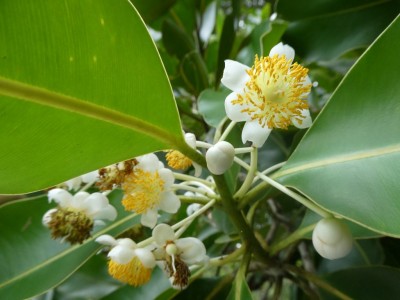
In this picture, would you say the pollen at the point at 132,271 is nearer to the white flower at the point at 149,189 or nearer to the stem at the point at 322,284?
the white flower at the point at 149,189

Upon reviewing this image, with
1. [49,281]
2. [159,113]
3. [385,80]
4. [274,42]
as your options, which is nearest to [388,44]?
[385,80]

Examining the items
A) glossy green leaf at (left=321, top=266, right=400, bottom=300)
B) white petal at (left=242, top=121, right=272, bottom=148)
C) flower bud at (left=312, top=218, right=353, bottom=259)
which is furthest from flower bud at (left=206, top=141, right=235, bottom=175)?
glossy green leaf at (left=321, top=266, right=400, bottom=300)

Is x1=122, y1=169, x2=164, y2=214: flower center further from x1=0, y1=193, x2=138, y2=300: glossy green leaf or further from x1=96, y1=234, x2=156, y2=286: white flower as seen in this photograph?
x1=0, y1=193, x2=138, y2=300: glossy green leaf

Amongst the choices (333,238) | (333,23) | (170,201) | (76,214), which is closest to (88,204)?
(76,214)

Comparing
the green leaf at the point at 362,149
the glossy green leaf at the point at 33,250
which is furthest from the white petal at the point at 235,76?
the glossy green leaf at the point at 33,250

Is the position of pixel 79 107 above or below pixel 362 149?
above

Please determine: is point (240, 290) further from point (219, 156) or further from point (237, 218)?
point (219, 156)
